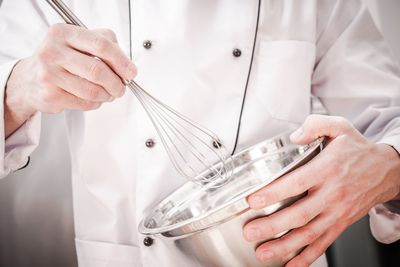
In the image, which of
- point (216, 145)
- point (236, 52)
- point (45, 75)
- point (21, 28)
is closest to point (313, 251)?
point (216, 145)

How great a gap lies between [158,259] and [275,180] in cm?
30

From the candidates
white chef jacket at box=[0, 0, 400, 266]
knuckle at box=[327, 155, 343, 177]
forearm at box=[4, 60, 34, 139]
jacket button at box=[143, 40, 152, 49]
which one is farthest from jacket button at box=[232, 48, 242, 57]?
forearm at box=[4, 60, 34, 139]

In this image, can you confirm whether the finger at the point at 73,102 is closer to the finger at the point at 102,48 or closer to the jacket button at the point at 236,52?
the finger at the point at 102,48

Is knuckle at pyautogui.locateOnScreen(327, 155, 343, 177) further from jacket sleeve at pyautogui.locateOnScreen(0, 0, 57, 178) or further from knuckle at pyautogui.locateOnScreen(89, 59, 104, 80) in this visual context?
jacket sleeve at pyautogui.locateOnScreen(0, 0, 57, 178)

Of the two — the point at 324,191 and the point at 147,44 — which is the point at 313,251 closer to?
the point at 324,191

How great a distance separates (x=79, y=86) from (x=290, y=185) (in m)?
0.32

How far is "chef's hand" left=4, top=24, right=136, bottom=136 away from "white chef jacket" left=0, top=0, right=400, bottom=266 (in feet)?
0.43

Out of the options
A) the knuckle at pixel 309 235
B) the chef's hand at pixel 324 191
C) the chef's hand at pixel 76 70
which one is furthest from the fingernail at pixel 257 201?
the chef's hand at pixel 76 70

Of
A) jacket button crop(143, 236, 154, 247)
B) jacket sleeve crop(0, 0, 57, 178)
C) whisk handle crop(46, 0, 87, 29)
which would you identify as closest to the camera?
whisk handle crop(46, 0, 87, 29)

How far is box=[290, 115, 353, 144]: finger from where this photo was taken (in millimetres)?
548

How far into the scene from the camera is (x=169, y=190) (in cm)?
69

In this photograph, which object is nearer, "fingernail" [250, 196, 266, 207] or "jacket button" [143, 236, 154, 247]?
"fingernail" [250, 196, 266, 207]

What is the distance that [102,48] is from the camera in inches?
18.0

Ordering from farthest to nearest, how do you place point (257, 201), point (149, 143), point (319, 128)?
point (149, 143) < point (319, 128) < point (257, 201)
